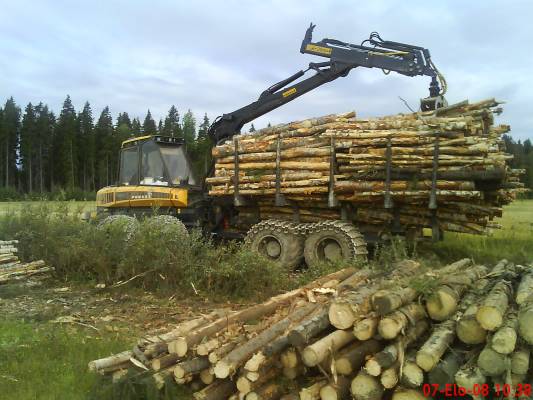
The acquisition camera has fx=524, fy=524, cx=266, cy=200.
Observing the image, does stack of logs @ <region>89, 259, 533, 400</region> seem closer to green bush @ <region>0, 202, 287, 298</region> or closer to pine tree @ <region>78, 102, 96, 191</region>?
green bush @ <region>0, 202, 287, 298</region>

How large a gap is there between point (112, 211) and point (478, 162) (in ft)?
28.3

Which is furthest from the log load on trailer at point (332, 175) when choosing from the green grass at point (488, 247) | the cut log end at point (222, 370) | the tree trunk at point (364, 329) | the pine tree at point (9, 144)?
the pine tree at point (9, 144)

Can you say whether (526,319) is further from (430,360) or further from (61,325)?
(61,325)

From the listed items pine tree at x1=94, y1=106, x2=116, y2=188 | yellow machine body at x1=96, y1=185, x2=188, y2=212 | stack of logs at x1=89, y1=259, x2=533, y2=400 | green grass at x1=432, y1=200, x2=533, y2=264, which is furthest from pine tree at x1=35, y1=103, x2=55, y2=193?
stack of logs at x1=89, y1=259, x2=533, y2=400

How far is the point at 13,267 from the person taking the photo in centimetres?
915

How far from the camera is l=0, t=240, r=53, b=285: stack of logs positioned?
8.91 meters

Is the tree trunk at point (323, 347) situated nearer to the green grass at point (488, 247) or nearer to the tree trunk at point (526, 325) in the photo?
the tree trunk at point (526, 325)

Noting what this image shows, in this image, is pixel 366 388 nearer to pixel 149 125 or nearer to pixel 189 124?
pixel 189 124

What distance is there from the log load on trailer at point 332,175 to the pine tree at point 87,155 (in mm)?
59126

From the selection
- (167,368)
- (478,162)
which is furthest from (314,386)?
(478,162)

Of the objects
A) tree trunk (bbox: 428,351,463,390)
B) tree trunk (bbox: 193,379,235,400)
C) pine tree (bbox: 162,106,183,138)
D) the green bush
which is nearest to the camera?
tree trunk (bbox: 428,351,463,390)

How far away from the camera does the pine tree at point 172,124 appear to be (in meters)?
67.4

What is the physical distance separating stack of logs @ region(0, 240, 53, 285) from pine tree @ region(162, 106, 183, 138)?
54.1m

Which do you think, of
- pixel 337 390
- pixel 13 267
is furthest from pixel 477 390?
pixel 13 267
